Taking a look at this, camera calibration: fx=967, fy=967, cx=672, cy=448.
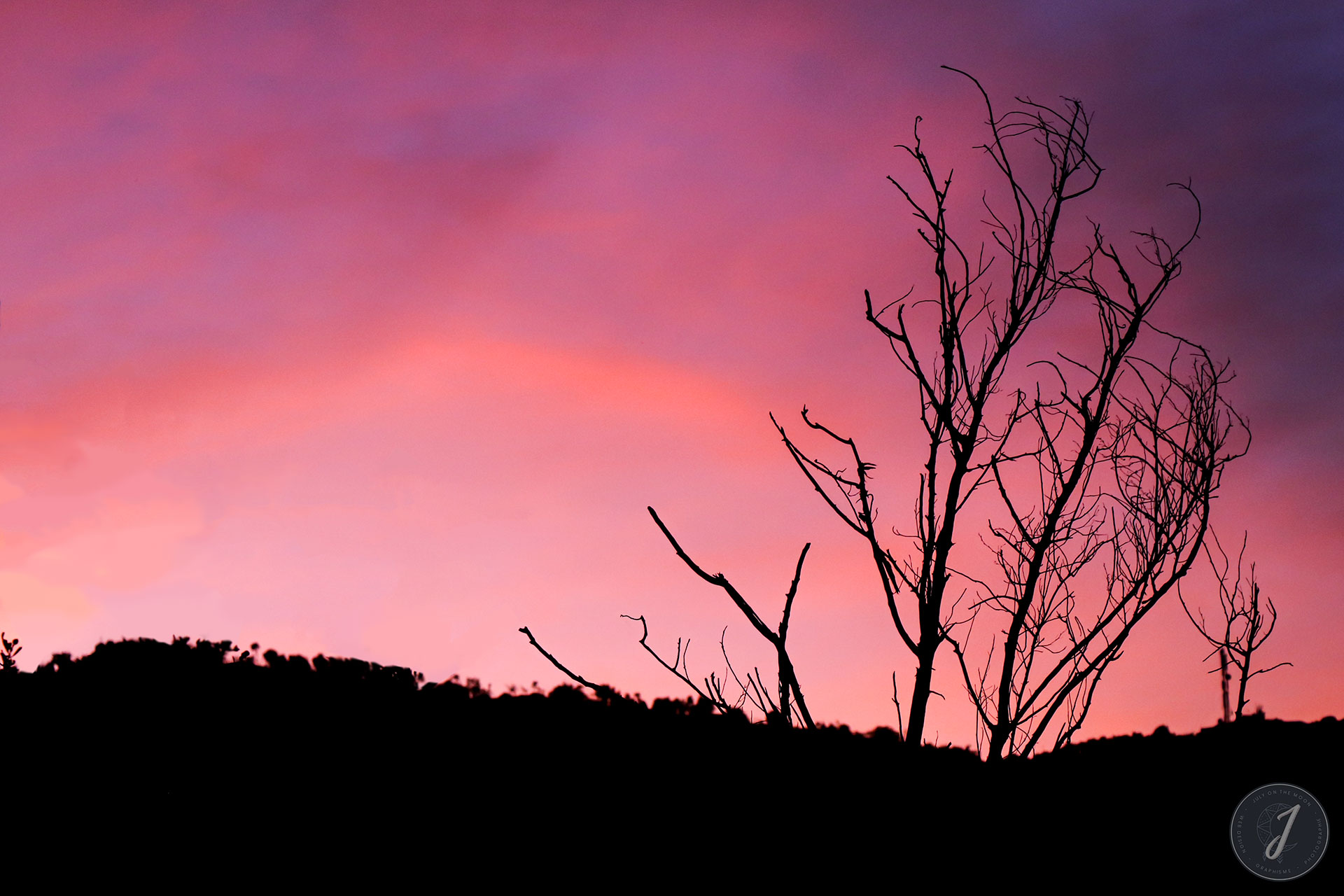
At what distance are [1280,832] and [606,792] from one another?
3.65 m

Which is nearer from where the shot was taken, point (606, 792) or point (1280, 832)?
point (1280, 832)

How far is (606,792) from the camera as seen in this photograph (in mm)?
5914

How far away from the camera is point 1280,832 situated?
4.95 metres

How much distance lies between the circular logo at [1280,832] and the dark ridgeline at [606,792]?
0.24ft

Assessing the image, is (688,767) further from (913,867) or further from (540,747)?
(913,867)

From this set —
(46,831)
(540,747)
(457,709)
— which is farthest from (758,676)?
(46,831)

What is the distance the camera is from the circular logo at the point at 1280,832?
4.73 metres

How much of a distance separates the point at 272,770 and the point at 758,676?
3.26 metres

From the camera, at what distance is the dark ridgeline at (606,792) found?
17.3ft

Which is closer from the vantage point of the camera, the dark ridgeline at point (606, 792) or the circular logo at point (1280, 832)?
the circular logo at point (1280, 832)

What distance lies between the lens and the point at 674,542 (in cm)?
623

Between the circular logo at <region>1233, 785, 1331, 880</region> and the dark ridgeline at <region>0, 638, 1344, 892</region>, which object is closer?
the circular logo at <region>1233, 785, 1331, 880</region>

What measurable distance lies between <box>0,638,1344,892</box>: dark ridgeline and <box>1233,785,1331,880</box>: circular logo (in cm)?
7

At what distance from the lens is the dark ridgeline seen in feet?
17.3
